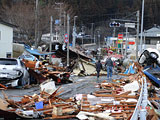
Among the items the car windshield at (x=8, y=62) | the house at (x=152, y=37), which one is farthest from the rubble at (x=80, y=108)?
the house at (x=152, y=37)

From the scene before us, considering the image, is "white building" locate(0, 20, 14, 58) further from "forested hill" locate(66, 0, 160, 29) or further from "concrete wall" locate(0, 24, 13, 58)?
"forested hill" locate(66, 0, 160, 29)

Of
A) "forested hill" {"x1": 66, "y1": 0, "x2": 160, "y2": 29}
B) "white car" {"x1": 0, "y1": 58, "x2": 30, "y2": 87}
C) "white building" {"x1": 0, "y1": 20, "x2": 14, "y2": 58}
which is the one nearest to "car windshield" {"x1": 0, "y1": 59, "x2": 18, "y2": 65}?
"white car" {"x1": 0, "y1": 58, "x2": 30, "y2": 87}

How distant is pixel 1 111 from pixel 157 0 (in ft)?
304

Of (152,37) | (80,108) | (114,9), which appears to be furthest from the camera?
(114,9)

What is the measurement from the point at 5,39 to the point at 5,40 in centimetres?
12

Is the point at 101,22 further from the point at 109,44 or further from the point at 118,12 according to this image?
the point at 109,44

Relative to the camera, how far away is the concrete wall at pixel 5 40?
30688mm

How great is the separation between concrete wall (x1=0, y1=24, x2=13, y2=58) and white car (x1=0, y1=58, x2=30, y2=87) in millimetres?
15329

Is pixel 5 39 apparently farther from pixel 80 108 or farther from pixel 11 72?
pixel 80 108

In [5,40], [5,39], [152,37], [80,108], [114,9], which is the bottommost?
[80,108]

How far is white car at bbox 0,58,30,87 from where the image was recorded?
15.4 metres

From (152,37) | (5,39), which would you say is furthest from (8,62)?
(152,37)

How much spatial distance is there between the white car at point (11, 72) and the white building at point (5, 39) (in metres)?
15.2

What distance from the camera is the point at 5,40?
31.5 meters
